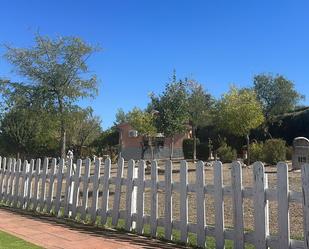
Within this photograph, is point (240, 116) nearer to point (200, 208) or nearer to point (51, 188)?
point (51, 188)

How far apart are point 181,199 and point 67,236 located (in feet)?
6.79

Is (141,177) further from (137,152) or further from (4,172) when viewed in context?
(137,152)

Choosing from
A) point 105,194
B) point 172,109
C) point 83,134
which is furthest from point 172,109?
point 83,134

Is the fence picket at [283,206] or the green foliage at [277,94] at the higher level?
the green foliage at [277,94]

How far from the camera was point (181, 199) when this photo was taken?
765 centimetres

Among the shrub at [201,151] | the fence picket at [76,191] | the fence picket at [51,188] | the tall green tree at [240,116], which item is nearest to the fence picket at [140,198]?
the fence picket at [76,191]

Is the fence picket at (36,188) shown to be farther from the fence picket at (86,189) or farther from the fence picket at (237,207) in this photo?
the fence picket at (237,207)

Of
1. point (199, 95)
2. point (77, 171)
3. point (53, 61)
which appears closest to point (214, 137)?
point (199, 95)

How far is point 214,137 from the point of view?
41812 mm

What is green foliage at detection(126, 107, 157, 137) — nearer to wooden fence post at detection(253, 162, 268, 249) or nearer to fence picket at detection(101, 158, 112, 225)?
fence picket at detection(101, 158, 112, 225)

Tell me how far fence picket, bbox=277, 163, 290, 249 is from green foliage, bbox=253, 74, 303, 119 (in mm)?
52422

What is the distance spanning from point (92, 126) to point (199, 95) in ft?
39.1

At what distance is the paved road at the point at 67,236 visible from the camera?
730 centimetres

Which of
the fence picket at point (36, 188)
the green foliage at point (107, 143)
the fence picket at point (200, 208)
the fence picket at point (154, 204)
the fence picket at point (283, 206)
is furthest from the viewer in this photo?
the green foliage at point (107, 143)
